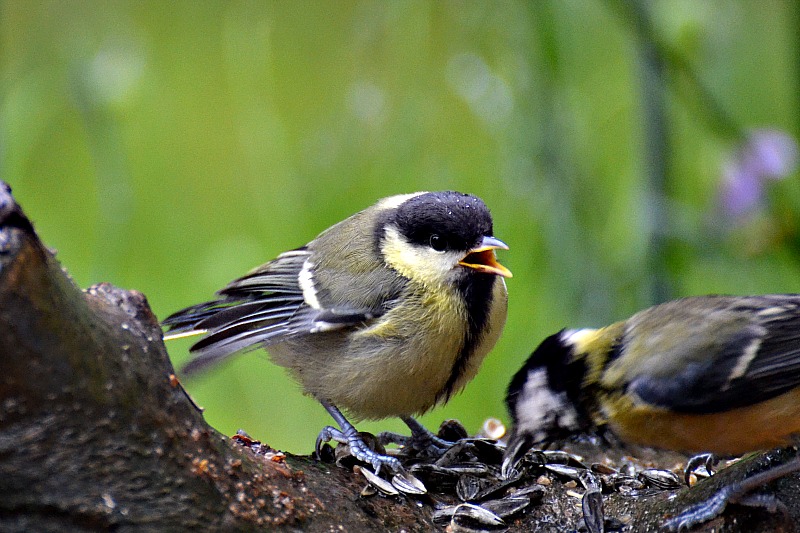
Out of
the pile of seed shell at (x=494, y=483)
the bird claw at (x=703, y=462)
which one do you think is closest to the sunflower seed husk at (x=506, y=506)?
the pile of seed shell at (x=494, y=483)

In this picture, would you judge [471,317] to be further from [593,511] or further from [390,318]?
[593,511]

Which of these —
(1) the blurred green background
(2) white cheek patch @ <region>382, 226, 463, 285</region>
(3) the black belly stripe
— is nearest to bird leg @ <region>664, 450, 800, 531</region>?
(3) the black belly stripe

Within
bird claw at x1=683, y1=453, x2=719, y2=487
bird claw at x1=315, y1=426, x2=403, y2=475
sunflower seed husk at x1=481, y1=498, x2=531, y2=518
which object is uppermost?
bird claw at x1=315, y1=426, x2=403, y2=475

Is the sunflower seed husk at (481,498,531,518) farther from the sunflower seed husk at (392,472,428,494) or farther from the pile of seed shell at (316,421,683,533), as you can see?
the sunflower seed husk at (392,472,428,494)

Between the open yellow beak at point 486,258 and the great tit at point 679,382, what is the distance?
22 centimetres

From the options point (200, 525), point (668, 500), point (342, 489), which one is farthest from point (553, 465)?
point (200, 525)

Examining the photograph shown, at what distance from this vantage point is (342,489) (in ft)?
5.86

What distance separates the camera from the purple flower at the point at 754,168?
107 inches

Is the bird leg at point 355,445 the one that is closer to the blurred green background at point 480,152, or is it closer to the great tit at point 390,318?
the great tit at point 390,318

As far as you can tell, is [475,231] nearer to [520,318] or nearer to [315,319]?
[315,319]

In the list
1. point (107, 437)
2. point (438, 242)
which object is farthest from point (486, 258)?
point (107, 437)

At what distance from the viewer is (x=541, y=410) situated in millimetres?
2139

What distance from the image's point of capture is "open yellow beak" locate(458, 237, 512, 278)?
229cm

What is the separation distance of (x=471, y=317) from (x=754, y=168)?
1.02 metres
